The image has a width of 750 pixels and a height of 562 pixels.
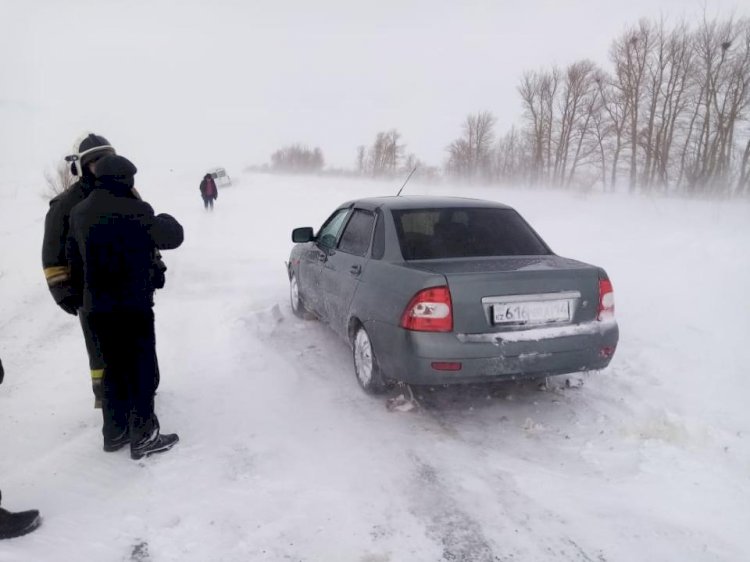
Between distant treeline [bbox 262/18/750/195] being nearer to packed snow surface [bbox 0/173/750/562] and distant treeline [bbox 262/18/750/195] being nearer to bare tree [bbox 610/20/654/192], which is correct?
bare tree [bbox 610/20/654/192]

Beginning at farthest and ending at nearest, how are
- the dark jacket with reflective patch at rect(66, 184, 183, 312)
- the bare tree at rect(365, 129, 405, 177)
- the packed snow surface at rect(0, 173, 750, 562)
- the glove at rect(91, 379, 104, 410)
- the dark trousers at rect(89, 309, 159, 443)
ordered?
1. the bare tree at rect(365, 129, 405, 177)
2. the glove at rect(91, 379, 104, 410)
3. the dark trousers at rect(89, 309, 159, 443)
4. the dark jacket with reflective patch at rect(66, 184, 183, 312)
5. the packed snow surface at rect(0, 173, 750, 562)

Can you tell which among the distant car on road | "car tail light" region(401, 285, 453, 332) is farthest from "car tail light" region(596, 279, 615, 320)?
the distant car on road

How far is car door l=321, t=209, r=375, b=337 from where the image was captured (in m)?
4.23

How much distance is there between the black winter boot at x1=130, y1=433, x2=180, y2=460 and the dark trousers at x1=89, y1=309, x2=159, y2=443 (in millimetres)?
36

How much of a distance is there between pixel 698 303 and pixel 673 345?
5.58 feet

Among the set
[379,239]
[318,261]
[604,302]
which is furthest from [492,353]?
[318,261]

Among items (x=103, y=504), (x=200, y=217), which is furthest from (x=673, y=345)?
(x=200, y=217)

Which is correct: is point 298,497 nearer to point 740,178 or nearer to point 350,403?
point 350,403

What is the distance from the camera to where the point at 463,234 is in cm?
403

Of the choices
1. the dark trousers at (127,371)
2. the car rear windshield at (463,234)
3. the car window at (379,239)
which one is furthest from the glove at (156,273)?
the car rear windshield at (463,234)

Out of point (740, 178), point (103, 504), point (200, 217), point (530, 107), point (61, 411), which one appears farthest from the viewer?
point (530, 107)

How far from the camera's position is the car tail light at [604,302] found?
3512 millimetres

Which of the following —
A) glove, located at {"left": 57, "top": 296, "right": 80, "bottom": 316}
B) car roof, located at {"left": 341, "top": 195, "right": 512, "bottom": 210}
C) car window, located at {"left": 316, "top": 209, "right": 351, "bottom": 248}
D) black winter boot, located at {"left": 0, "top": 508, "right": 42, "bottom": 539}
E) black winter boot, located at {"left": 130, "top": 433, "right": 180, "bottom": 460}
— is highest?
car roof, located at {"left": 341, "top": 195, "right": 512, "bottom": 210}

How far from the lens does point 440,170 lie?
4625 cm
